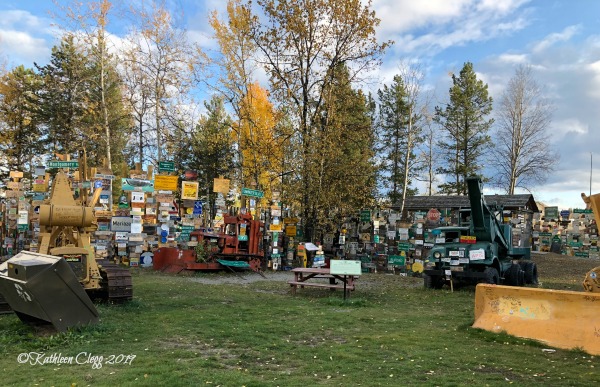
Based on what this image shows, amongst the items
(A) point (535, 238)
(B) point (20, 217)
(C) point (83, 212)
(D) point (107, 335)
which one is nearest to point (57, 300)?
(D) point (107, 335)

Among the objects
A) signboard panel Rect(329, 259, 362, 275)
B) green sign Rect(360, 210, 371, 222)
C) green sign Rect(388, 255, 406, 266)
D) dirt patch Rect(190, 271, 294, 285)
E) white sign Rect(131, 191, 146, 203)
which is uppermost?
white sign Rect(131, 191, 146, 203)

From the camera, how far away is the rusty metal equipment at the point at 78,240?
335 inches

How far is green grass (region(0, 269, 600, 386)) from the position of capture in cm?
507

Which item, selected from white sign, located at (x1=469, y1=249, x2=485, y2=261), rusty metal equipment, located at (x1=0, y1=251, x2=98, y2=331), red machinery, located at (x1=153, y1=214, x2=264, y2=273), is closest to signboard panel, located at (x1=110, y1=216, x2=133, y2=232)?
red machinery, located at (x1=153, y1=214, x2=264, y2=273)

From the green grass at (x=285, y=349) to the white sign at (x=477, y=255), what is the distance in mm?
2874

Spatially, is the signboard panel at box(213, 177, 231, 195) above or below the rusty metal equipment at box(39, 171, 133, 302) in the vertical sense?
above

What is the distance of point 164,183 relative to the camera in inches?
754

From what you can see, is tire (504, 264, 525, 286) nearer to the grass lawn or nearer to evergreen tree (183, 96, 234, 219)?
the grass lawn

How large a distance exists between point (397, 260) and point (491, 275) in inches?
253

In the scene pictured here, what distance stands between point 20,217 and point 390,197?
27583 mm

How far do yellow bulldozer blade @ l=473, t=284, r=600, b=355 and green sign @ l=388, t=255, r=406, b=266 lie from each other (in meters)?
11.1

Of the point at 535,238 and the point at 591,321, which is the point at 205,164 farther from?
the point at 591,321

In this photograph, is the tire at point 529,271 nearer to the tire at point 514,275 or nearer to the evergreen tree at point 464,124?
the tire at point 514,275

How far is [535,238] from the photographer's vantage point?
28281 mm
